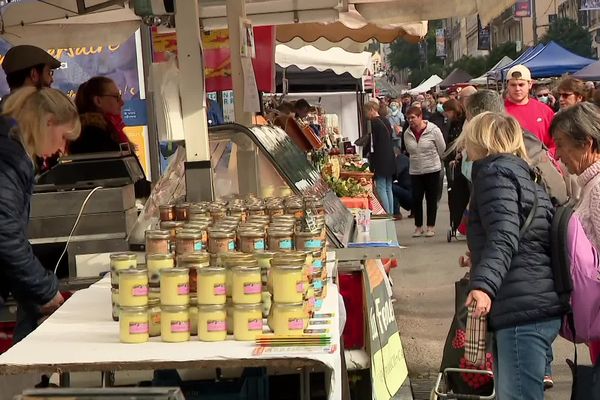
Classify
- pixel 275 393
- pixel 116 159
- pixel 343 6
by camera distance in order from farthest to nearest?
pixel 343 6 < pixel 116 159 < pixel 275 393

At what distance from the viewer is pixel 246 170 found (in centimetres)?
559

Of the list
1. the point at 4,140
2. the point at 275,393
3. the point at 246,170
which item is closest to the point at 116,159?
the point at 246,170

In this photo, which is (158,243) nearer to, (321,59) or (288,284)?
(288,284)

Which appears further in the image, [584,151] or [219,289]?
[584,151]

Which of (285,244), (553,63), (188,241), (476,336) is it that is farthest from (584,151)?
(553,63)

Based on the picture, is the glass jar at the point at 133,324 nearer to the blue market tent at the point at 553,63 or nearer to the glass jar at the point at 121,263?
the glass jar at the point at 121,263

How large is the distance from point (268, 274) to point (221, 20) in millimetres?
5925

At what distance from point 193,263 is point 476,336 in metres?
1.48

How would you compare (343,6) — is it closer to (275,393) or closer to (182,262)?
(275,393)

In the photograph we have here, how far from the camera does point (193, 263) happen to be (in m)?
3.63

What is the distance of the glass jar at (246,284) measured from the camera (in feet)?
11.3

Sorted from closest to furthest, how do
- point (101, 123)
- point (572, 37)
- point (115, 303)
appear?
point (115, 303) → point (101, 123) → point (572, 37)

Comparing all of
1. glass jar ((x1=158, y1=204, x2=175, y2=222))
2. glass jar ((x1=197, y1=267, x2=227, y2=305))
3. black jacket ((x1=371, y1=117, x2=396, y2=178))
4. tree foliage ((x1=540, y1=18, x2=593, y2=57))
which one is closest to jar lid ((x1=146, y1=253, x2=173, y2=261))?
glass jar ((x1=197, y1=267, x2=227, y2=305))

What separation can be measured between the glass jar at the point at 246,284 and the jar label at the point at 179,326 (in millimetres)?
193
